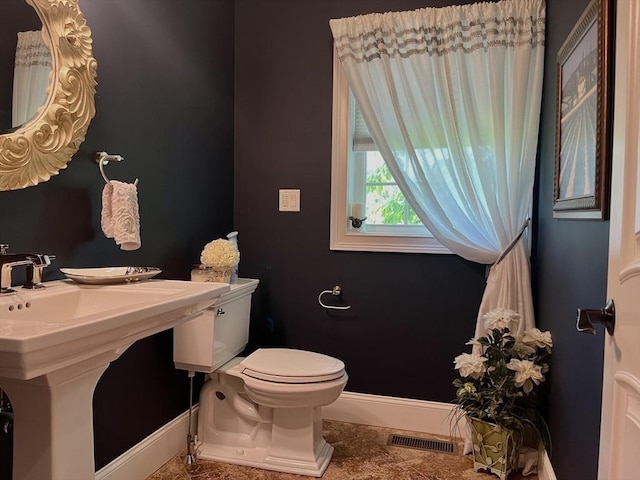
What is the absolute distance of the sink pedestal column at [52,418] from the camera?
1.06 meters

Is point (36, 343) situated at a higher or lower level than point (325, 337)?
higher

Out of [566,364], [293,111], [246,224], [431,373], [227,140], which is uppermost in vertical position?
[293,111]

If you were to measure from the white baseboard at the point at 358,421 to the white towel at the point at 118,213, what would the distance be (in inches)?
35.5

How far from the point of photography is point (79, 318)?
3.13ft

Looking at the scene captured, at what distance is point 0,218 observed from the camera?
1.36 m

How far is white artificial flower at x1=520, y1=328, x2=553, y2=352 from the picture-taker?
73.5 inches

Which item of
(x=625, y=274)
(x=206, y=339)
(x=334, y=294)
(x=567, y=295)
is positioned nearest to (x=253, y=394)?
(x=206, y=339)

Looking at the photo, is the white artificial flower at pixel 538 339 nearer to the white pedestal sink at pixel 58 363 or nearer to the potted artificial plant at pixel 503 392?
the potted artificial plant at pixel 503 392

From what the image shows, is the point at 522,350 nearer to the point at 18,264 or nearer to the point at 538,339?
the point at 538,339

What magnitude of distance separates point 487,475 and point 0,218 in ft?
6.80

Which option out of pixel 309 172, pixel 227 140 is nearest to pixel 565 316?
pixel 309 172

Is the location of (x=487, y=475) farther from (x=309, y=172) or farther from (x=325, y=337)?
(x=309, y=172)

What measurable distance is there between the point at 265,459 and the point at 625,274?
5.71 feet

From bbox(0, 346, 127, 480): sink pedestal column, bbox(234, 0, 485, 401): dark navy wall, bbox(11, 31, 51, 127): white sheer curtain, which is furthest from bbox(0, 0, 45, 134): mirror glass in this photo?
bbox(234, 0, 485, 401): dark navy wall
